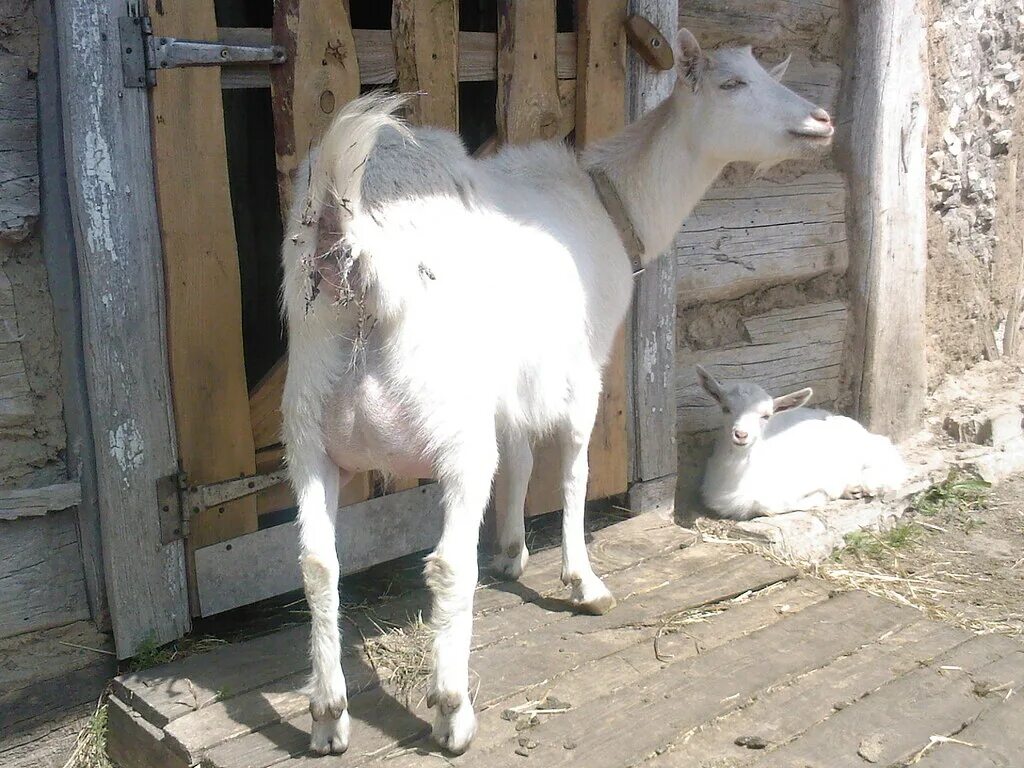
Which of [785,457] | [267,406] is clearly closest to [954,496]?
[785,457]

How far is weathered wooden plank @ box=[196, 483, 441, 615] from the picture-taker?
11.5 feet

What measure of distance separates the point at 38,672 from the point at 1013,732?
2953 millimetres

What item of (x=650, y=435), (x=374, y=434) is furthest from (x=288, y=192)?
(x=650, y=435)

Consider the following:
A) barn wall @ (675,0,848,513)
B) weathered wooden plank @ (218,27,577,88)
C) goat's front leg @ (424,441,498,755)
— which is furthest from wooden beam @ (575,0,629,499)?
goat's front leg @ (424,441,498,755)

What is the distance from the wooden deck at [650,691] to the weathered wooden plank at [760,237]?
1.67 m

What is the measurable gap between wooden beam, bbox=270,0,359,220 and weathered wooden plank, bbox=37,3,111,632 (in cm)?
67

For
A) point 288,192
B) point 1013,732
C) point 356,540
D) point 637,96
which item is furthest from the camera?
point 637,96

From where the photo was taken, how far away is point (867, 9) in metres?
5.25

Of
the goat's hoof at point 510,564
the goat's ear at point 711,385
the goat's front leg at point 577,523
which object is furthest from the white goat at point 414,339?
the goat's ear at point 711,385

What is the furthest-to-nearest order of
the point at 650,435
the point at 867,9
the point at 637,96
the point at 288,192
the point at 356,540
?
the point at 867,9
the point at 650,435
the point at 637,96
the point at 356,540
the point at 288,192

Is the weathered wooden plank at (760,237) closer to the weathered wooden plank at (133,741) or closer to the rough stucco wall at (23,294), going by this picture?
the rough stucco wall at (23,294)

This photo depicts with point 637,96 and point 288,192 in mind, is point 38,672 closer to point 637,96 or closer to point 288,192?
point 288,192

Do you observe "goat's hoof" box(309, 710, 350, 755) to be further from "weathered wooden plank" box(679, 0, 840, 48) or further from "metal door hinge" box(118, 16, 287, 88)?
"weathered wooden plank" box(679, 0, 840, 48)

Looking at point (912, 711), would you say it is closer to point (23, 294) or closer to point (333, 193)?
point (333, 193)
